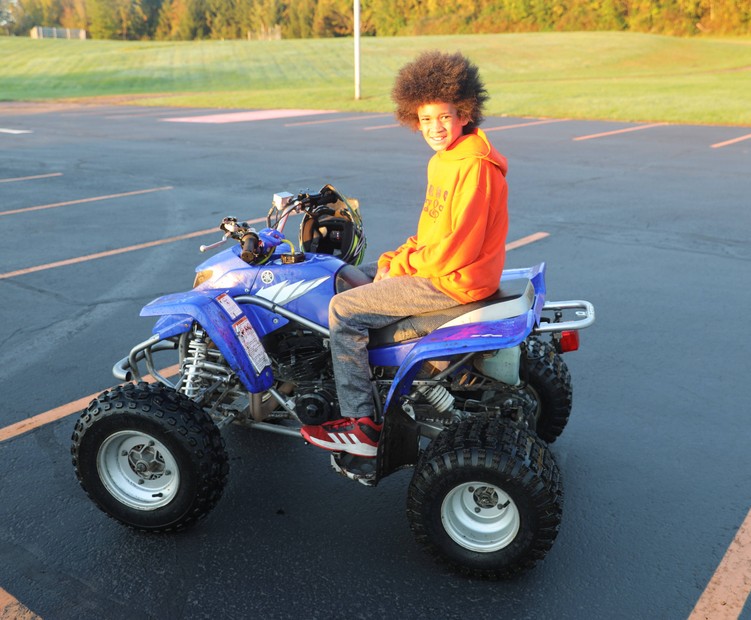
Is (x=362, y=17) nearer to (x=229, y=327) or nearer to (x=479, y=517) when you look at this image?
(x=229, y=327)

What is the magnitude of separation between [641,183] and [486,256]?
8832mm

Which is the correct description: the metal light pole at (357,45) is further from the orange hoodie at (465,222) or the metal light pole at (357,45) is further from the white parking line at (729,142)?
the orange hoodie at (465,222)

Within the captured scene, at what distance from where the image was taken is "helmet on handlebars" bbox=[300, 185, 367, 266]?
377 centimetres

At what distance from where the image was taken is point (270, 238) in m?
3.49

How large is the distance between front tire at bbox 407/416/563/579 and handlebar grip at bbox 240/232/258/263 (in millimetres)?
1119

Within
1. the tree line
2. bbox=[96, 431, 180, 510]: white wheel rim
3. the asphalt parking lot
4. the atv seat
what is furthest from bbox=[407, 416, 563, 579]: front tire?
the tree line

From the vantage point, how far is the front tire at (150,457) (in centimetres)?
328

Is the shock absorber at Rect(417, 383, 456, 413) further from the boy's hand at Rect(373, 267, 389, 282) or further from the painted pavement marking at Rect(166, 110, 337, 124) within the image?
the painted pavement marking at Rect(166, 110, 337, 124)

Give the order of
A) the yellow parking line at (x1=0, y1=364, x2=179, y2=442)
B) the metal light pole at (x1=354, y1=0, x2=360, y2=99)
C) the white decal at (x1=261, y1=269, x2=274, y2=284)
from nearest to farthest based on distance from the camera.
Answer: the white decal at (x1=261, y1=269, x2=274, y2=284)
the yellow parking line at (x1=0, y1=364, x2=179, y2=442)
the metal light pole at (x1=354, y1=0, x2=360, y2=99)

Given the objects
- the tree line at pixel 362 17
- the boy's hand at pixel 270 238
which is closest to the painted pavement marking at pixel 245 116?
the boy's hand at pixel 270 238

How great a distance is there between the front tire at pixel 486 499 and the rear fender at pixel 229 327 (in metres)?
0.82

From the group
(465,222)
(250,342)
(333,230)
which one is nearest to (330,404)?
(250,342)

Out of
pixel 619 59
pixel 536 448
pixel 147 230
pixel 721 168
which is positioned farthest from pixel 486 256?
pixel 619 59

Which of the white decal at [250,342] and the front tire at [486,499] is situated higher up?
the white decal at [250,342]
